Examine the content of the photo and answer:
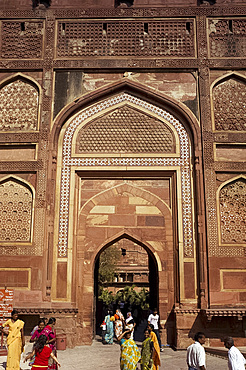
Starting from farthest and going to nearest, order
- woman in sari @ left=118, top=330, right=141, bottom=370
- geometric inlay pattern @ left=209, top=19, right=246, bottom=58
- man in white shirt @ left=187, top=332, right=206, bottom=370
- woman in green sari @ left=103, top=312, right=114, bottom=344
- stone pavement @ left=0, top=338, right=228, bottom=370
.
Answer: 1. geometric inlay pattern @ left=209, top=19, right=246, bottom=58
2. woman in green sari @ left=103, top=312, right=114, bottom=344
3. stone pavement @ left=0, top=338, right=228, bottom=370
4. woman in sari @ left=118, top=330, right=141, bottom=370
5. man in white shirt @ left=187, top=332, right=206, bottom=370

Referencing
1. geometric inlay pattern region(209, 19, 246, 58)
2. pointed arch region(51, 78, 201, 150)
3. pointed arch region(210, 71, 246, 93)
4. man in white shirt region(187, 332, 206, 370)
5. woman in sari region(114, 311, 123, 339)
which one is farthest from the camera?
geometric inlay pattern region(209, 19, 246, 58)

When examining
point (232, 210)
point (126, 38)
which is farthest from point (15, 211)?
point (126, 38)

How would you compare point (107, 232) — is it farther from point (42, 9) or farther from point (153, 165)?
point (42, 9)

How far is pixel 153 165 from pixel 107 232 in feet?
6.57

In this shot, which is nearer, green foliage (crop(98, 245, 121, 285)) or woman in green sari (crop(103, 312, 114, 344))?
woman in green sari (crop(103, 312, 114, 344))

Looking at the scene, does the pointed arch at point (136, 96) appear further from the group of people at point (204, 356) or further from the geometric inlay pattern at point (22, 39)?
the group of people at point (204, 356)

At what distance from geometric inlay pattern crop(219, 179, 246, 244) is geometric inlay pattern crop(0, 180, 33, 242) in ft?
15.0

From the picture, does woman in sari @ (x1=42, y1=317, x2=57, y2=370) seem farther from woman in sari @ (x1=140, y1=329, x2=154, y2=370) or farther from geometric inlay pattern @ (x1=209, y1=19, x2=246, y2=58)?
geometric inlay pattern @ (x1=209, y1=19, x2=246, y2=58)

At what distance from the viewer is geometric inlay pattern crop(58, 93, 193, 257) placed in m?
9.90

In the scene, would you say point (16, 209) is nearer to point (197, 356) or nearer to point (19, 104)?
point (19, 104)

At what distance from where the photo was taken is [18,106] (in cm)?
1079

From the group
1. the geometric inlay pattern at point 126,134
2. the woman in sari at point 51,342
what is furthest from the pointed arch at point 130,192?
the woman in sari at point 51,342

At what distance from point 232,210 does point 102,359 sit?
14.8 ft

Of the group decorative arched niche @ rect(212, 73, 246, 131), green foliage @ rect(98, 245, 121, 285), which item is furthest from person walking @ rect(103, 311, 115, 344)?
green foliage @ rect(98, 245, 121, 285)
